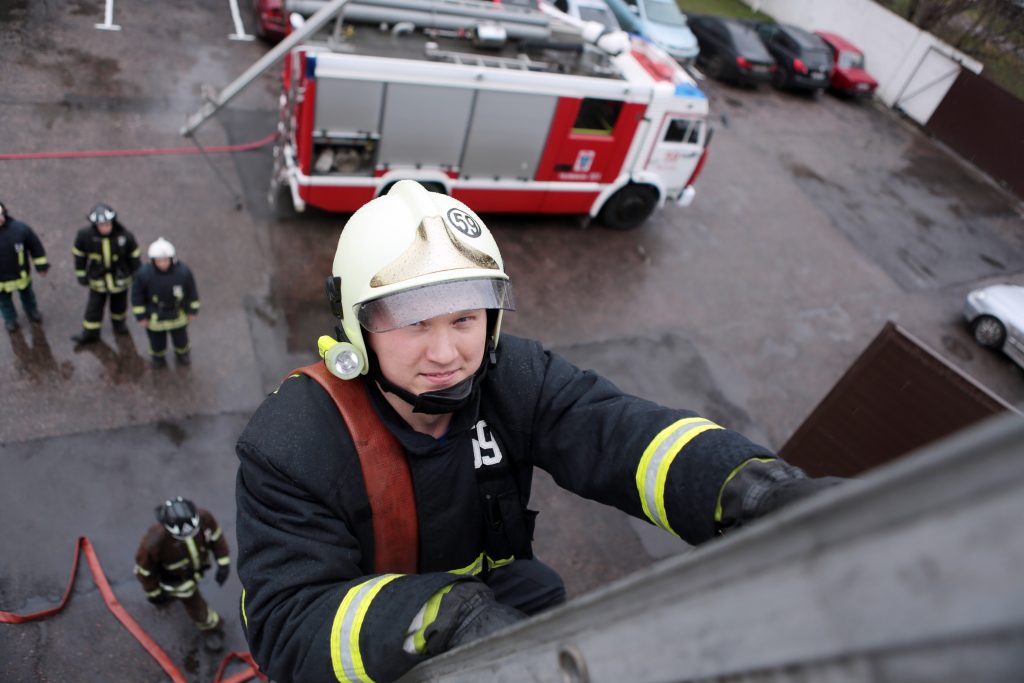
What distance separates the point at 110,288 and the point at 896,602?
274 inches

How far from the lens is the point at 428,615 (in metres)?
1.58

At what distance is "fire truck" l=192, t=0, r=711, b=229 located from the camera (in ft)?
25.1

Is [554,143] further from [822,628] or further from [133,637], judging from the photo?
[822,628]

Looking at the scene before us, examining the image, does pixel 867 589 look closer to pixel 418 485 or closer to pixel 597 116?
pixel 418 485

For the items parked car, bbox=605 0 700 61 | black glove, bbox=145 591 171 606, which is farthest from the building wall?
black glove, bbox=145 591 171 606

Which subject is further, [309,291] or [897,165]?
[897,165]

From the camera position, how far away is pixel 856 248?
39.5 feet

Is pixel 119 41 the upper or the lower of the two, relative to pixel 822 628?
lower

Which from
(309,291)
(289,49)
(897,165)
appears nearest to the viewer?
(289,49)

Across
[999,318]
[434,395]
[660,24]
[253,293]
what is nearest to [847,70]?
[660,24]

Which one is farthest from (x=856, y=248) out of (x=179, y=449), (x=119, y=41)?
(x=119, y=41)

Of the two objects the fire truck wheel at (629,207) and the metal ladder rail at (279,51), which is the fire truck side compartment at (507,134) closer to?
the fire truck wheel at (629,207)

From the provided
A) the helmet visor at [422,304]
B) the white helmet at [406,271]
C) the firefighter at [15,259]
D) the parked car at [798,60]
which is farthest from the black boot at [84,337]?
the parked car at [798,60]

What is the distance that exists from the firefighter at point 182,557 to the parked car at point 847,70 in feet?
64.1
